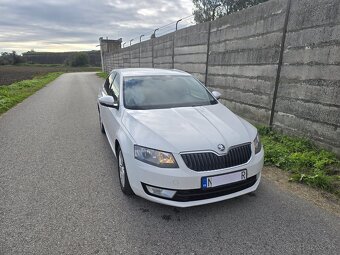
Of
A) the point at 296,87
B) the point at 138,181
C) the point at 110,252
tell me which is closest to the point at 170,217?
the point at 138,181

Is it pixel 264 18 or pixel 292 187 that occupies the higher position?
pixel 264 18

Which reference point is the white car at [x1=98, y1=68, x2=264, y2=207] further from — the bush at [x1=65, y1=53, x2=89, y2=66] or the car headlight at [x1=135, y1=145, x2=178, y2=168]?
the bush at [x1=65, y1=53, x2=89, y2=66]

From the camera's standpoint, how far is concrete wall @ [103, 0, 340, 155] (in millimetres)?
4191

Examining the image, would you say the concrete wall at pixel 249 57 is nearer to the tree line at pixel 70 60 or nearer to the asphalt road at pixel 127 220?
the asphalt road at pixel 127 220

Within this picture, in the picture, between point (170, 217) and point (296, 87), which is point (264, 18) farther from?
point (170, 217)

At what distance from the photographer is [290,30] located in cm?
485

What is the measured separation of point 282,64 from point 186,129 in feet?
10.2

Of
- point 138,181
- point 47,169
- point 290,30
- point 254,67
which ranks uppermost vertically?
point 290,30

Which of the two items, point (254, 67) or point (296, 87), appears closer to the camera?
point (296, 87)

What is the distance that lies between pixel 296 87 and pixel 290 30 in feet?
3.47

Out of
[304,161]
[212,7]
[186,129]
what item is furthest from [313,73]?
[212,7]

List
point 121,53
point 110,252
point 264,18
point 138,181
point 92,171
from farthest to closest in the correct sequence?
1. point 121,53
2. point 264,18
3. point 92,171
4. point 138,181
5. point 110,252

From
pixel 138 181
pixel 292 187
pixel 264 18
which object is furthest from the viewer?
pixel 264 18

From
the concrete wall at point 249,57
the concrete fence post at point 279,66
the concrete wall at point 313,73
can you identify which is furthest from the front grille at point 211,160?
the concrete wall at point 249,57
